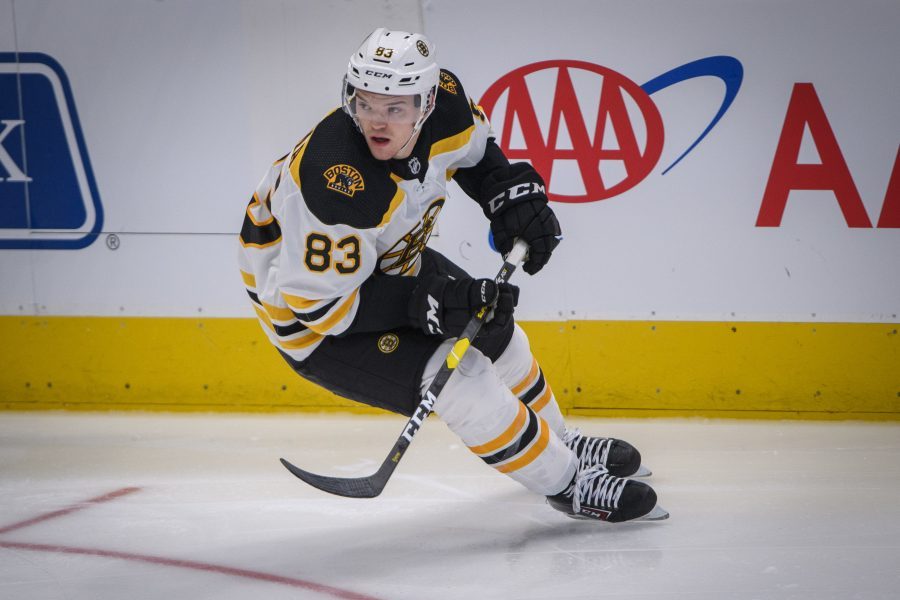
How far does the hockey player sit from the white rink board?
3.87ft

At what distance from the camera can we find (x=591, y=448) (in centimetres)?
280

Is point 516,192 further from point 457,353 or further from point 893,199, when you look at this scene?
point 893,199

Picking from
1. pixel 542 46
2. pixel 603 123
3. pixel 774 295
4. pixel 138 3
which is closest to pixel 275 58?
pixel 138 3

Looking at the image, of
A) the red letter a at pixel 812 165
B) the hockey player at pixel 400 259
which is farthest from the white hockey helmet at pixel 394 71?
the red letter a at pixel 812 165

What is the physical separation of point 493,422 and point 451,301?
0.33 metres

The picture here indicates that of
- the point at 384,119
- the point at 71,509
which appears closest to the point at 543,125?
the point at 384,119

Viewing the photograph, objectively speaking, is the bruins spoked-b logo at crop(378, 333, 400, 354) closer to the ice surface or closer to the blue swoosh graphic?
the ice surface

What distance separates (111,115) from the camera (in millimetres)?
3859

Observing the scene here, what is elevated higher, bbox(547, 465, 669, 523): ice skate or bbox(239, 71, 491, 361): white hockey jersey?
bbox(239, 71, 491, 361): white hockey jersey

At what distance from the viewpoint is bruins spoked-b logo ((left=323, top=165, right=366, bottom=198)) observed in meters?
2.07

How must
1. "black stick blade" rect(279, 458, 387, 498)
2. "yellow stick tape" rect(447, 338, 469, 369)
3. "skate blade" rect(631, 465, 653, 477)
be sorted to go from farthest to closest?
"skate blade" rect(631, 465, 653, 477), "black stick blade" rect(279, 458, 387, 498), "yellow stick tape" rect(447, 338, 469, 369)

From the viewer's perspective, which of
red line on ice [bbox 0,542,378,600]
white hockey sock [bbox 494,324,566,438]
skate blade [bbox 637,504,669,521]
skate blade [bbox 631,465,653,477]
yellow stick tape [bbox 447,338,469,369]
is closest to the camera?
red line on ice [bbox 0,542,378,600]

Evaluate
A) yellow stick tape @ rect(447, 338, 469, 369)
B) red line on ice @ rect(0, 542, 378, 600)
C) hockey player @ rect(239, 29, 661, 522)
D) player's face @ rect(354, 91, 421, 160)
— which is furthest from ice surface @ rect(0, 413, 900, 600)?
player's face @ rect(354, 91, 421, 160)

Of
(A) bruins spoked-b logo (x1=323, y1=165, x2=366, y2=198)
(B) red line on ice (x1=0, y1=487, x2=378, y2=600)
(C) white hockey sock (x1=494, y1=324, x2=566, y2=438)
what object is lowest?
(B) red line on ice (x1=0, y1=487, x2=378, y2=600)
